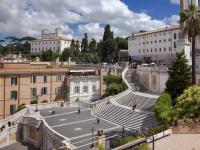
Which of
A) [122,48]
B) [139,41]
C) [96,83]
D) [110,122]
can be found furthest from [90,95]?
[122,48]

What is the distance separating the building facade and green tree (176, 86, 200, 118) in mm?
33058

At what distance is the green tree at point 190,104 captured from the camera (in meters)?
26.0

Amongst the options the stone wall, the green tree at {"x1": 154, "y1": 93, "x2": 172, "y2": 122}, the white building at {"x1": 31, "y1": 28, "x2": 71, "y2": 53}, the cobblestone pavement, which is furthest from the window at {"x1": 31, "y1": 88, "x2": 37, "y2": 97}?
the white building at {"x1": 31, "y1": 28, "x2": 71, "y2": 53}

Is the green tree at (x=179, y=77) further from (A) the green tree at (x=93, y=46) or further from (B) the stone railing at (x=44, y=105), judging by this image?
(A) the green tree at (x=93, y=46)

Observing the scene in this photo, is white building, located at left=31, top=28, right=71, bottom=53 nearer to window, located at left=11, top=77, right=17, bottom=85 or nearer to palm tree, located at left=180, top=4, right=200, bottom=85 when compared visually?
window, located at left=11, top=77, right=17, bottom=85

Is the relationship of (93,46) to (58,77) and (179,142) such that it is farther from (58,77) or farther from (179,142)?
(179,142)

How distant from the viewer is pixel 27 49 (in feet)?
536

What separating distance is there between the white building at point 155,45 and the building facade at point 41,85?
26823 millimetres

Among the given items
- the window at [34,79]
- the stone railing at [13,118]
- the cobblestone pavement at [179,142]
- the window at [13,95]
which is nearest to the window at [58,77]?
the window at [34,79]

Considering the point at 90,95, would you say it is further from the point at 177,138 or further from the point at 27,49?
the point at 27,49

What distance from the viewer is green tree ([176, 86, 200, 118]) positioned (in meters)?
26.0

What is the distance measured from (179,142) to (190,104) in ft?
27.3

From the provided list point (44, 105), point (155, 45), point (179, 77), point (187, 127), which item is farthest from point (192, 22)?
point (155, 45)

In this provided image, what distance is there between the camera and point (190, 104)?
27062 millimetres
